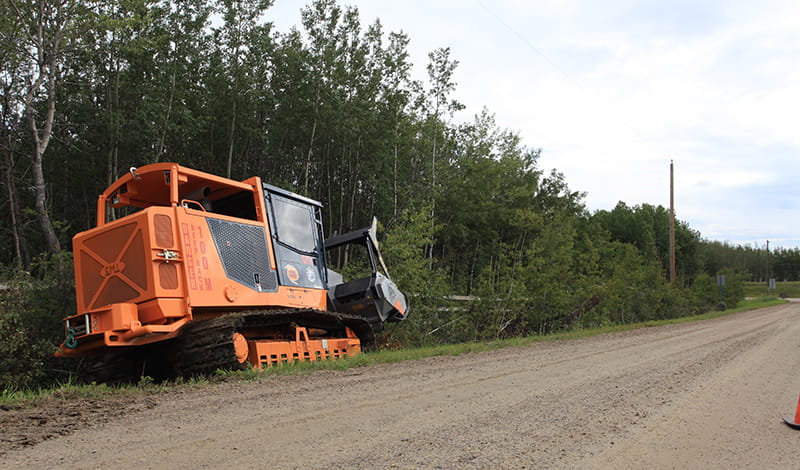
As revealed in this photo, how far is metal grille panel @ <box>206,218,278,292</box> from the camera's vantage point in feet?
26.2

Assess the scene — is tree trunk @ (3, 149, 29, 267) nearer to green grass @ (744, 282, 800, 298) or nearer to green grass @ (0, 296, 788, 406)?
green grass @ (0, 296, 788, 406)

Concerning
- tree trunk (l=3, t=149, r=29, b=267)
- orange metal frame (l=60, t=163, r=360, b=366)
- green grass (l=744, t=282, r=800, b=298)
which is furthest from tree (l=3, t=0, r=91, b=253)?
green grass (l=744, t=282, r=800, b=298)

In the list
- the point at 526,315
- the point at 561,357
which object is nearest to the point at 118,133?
the point at 526,315

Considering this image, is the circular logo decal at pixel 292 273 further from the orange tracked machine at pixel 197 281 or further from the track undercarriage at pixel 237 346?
the track undercarriage at pixel 237 346

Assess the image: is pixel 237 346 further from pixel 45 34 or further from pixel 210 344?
pixel 45 34

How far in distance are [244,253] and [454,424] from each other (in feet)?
16.1

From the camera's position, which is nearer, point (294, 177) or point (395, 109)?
point (395, 109)

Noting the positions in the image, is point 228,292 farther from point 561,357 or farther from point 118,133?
point 118,133

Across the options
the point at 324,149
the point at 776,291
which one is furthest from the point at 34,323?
the point at 776,291

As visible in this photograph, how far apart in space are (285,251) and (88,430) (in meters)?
5.05

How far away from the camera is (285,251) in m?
9.17

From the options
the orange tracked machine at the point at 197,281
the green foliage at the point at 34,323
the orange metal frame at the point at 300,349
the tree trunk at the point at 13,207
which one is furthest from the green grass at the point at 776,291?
the green foliage at the point at 34,323

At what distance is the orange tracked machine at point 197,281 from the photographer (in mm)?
7184

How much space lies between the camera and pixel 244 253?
8.30 metres
